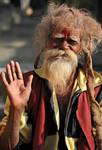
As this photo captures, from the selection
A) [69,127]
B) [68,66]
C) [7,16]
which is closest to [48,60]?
[68,66]

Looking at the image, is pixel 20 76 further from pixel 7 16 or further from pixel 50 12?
pixel 7 16

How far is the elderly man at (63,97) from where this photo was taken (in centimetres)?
448

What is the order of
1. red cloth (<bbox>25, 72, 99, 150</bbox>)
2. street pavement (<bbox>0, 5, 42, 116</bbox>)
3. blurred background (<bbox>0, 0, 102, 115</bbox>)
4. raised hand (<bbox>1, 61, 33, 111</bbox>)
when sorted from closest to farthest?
raised hand (<bbox>1, 61, 33, 111</bbox>) < red cloth (<bbox>25, 72, 99, 150</bbox>) < blurred background (<bbox>0, 0, 102, 115</bbox>) < street pavement (<bbox>0, 5, 42, 116</bbox>)

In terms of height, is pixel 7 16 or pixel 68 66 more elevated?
pixel 7 16

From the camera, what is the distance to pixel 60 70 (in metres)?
4.55

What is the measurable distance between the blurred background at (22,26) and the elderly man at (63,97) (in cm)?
374

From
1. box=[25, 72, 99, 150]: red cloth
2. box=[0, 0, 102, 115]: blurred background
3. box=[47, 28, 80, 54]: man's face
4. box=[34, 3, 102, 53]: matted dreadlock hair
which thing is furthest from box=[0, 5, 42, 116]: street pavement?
box=[25, 72, 99, 150]: red cloth

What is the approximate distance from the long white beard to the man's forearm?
1.43 ft

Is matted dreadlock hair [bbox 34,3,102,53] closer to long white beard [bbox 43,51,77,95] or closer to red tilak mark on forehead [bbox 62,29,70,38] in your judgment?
red tilak mark on forehead [bbox 62,29,70,38]

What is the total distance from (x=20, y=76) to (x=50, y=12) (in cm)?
66

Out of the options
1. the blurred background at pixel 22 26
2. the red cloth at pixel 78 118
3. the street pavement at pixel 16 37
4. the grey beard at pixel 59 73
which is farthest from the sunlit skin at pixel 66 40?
the street pavement at pixel 16 37

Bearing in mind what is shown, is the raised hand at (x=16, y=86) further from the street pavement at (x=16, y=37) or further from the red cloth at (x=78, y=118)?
the street pavement at (x=16, y=37)

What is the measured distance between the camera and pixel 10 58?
9633mm

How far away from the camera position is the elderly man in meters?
4.48
